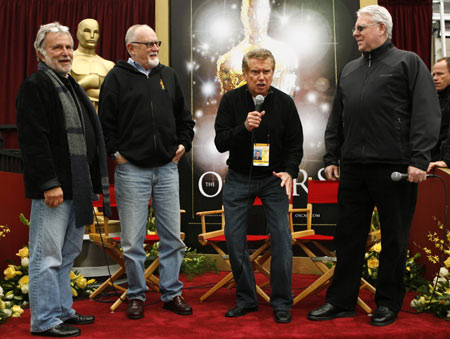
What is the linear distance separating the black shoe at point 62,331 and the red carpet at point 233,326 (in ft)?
0.19

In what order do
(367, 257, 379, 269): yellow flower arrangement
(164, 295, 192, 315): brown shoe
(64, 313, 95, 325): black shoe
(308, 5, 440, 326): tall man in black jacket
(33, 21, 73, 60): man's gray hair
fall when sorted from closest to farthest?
(33, 21, 73, 60): man's gray hair < (308, 5, 440, 326): tall man in black jacket < (64, 313, 95, 325): black shoe < (164, 295, 192, 315): brown shoe < (367, 257, 379, 269): yellow flower arrangement

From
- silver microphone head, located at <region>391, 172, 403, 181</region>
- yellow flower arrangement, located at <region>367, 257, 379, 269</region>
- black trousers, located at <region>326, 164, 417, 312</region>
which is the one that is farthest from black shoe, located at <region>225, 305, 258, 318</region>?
yellow flower arrangement, located at <region>367, 257, 379, 269</region>

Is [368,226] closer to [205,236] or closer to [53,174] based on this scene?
[205,236]

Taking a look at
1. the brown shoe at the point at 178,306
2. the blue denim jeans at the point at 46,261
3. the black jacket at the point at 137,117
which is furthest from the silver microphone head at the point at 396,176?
the blue denim jeans at the point at 46,261

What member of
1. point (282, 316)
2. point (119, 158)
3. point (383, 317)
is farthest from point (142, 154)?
point (383, 317)

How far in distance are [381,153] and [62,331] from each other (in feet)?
6.56

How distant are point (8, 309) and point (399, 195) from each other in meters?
2.42

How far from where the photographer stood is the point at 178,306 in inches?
124

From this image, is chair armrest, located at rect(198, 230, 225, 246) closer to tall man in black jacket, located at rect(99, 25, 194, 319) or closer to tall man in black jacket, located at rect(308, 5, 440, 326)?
tall man in black jacket, located at rect(99, 25, 194, 319)

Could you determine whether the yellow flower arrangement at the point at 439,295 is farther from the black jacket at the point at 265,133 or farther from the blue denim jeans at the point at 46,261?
the blue denim jeans at the point at 46,261

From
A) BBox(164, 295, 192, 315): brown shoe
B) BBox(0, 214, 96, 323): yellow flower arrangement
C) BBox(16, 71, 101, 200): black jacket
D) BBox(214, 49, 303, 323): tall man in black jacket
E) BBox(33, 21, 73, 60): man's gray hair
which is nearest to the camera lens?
BBox(16, 71, 101, 200): black jacket

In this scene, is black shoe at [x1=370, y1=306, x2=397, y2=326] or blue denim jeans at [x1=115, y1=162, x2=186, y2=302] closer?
black shoe at [x1=370, y1=306, x2=397, y2=326]

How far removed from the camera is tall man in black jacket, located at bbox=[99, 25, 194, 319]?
10.1 feet

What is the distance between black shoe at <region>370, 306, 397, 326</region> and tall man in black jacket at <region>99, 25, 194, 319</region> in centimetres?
113
